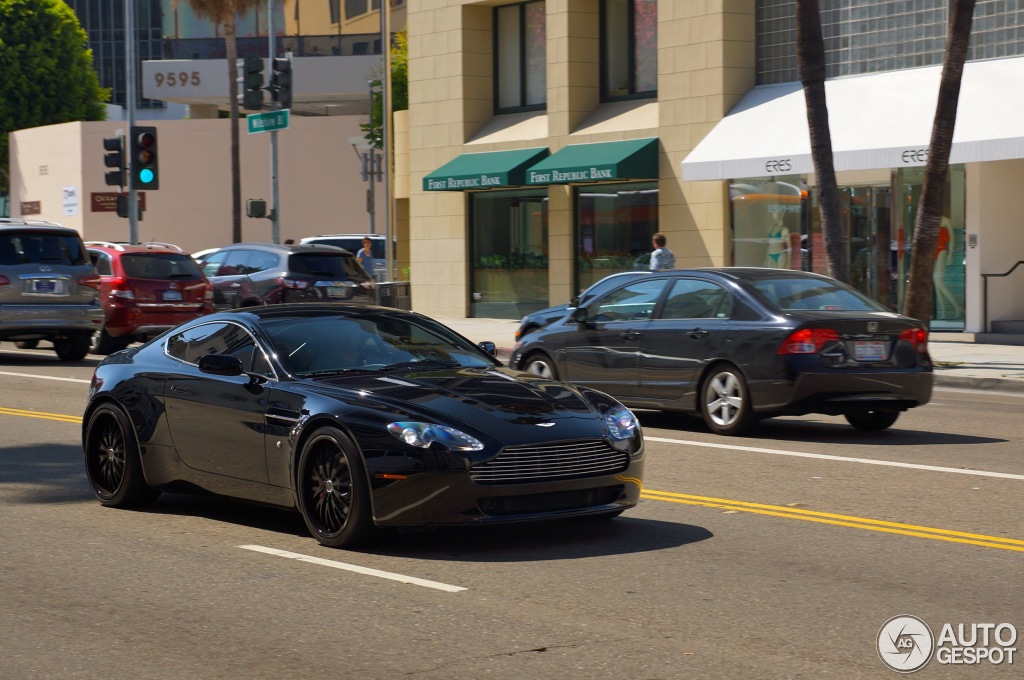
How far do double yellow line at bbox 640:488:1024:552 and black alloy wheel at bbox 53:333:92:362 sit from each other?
14.4 m

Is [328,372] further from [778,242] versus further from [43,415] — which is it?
[778,242]

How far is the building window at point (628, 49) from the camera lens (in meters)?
30.9

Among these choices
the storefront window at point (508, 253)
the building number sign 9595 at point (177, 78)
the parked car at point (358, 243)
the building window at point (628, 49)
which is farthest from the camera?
the building number sign 9595 at point (177, 78)

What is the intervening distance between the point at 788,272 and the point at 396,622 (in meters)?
8.29

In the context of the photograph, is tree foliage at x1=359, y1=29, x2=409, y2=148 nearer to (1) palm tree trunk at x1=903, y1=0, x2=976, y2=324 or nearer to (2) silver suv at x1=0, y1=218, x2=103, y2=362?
(2) silver suv at x1=0, y1=218, x2=103, y2=362

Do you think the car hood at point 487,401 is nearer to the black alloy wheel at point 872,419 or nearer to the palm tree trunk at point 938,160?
the black alloy wheel at point 872,419

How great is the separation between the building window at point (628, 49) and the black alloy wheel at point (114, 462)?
A: 22.4m

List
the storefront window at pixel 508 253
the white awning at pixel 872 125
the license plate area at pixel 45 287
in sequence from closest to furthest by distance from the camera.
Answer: the license plate area at pixel 45 287, the white awning at pixel 872 125, the storefront window at pixel 508 253

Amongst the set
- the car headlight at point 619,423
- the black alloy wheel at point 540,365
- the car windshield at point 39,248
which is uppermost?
the car windshield at point 39,248

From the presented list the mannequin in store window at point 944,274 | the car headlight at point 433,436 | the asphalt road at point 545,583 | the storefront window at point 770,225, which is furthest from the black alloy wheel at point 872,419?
the storefront window at point 770,225

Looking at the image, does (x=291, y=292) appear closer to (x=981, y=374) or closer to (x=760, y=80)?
A: (x=760, y=80)

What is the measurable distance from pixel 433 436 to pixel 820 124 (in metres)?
15.6

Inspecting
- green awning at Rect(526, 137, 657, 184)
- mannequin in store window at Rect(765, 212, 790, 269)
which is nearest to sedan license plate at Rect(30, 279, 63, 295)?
green awning at Rect(526, 137, 657, 184)

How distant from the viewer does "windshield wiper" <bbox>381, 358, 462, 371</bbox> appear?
894 centimetres
